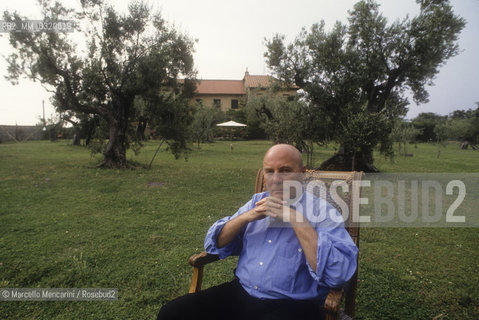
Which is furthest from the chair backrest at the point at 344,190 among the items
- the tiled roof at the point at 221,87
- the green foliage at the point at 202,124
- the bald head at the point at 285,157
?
the tiled roof at the point at 221,87

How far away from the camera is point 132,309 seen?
10.6ft

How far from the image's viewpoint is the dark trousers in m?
1.93

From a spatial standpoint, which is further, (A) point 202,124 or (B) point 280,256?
(A) point 202,124

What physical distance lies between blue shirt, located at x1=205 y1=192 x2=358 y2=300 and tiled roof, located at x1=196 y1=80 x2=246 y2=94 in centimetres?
5647

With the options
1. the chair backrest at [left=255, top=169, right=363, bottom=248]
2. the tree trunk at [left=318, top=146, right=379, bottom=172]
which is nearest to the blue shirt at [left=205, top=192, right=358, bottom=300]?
the chair backrest at [left=255, top=169, right=363, bottom=248]

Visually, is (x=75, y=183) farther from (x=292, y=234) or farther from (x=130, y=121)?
(x=292, y=234)

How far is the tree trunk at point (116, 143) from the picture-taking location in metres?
14.1

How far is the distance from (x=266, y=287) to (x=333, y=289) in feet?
1.51

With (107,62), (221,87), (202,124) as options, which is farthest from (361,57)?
(221,87)

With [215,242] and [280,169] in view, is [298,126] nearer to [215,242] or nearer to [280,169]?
[280,169]

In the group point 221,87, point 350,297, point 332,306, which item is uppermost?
point 221,87

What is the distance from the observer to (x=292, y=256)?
201 centimetres

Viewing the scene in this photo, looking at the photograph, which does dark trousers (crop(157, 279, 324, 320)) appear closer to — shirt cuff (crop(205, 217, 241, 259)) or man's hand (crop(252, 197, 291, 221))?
shirt cuff (crop(205, 217, 241, 259))

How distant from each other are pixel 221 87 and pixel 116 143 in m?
46.8
